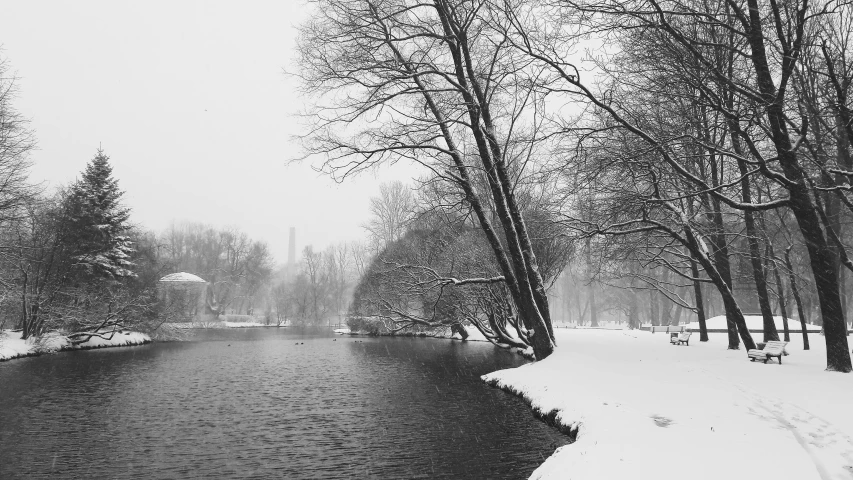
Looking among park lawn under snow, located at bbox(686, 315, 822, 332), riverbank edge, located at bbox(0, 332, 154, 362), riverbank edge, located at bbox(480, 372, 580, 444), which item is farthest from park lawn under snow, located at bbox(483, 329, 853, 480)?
riverbank edge, located at bbox(0, 332, 154, 362)

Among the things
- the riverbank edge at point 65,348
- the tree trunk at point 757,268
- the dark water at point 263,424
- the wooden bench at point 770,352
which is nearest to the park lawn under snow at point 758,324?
the tree trunk at point 757,268

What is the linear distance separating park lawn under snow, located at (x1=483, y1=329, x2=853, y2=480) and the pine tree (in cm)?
3300

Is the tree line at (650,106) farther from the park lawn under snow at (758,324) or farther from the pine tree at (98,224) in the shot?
the pine tree at (98,224)

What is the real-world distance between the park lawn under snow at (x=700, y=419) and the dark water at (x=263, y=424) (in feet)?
3.90

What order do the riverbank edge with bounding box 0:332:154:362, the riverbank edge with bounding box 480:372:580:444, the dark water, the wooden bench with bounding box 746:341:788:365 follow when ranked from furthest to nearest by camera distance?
1. the riverbank edge with bounding box 0:332:154:362
2. the wooden bench with bounding box 746:341:788:365
3. the riverbank edge with bounding box 480:372:580:444
4. the dark water

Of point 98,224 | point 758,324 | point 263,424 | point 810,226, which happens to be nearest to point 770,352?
point 810,226

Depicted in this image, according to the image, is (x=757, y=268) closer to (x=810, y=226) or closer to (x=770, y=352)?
(x=770, y=352)

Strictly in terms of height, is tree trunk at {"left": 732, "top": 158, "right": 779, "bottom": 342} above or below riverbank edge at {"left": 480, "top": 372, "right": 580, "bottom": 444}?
above

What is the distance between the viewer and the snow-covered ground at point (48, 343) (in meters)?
27.7

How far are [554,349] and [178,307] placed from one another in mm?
36516

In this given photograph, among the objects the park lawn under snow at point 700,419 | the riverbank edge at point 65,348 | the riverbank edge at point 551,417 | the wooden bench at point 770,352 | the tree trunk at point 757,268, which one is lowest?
the riverbank edge at point 65,348

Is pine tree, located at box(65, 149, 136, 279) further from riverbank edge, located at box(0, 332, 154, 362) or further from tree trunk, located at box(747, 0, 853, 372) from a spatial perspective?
tree trunk, located at box(747, 0, 853, 372)

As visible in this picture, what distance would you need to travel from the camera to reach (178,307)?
44344 mm

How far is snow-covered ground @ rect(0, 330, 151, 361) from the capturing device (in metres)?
27.7
